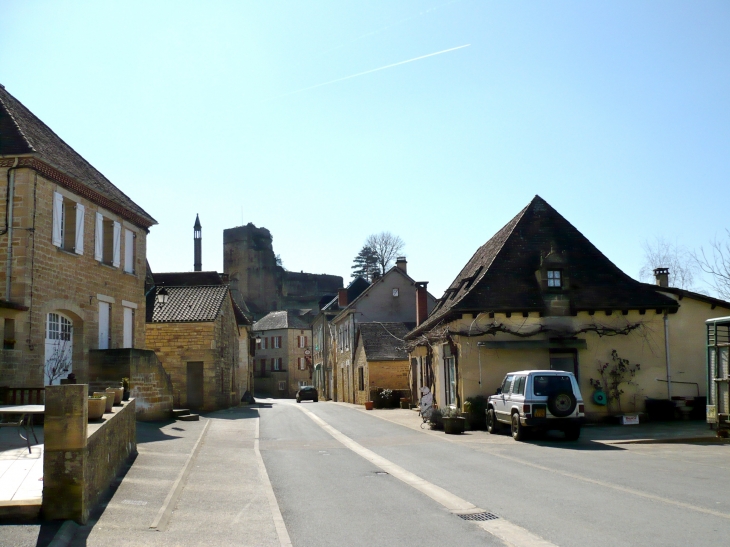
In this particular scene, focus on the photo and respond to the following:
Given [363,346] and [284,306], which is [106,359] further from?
[284,306]

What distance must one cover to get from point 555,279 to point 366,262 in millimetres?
58719

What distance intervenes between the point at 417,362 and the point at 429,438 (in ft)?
41.1

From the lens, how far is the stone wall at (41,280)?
1905cm

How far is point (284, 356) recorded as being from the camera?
80.2m

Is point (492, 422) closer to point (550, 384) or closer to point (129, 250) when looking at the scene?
point (550, 384)

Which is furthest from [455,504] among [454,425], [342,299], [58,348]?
[342,299]

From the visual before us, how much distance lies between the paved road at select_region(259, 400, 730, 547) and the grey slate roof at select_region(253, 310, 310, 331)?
62.0m

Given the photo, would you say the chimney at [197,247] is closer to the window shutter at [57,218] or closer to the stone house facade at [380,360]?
the stone house facade at [380,360]

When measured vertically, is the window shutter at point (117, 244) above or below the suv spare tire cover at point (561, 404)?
above

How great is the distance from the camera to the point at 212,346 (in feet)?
112

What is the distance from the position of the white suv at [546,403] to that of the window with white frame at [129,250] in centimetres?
1492

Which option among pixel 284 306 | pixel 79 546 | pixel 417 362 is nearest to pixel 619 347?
pixel 417 362

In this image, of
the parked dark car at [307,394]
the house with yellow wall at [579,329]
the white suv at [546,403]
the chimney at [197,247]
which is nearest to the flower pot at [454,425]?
the house with yellow wall at [579,329]

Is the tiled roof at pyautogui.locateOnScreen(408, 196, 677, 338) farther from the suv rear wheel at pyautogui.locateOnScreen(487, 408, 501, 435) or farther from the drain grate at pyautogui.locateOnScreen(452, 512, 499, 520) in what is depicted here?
the drain grate at pyautogui.locateOnScreen(452, 512, 499, 520)
